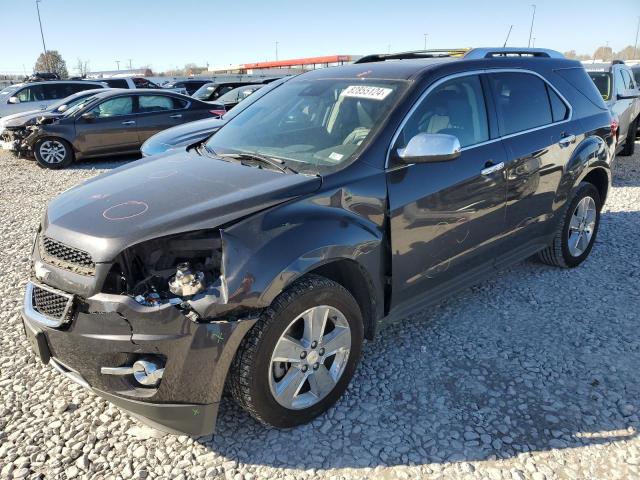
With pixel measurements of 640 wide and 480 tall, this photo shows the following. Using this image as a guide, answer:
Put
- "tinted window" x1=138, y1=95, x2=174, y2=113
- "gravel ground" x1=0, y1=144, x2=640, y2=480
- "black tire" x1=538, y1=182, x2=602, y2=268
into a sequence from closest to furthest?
"gravel ground" x1=0, y1=144, x2=640, y2=480, "black tire" x1=538, y1=182, x2=602, y2=268, "tinted window" x1=138, y1=95, x2=174, y2=113

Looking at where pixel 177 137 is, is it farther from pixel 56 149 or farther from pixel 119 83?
pixel 119 83

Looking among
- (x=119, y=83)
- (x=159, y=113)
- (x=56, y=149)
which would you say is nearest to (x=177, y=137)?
(x=159, y=113)

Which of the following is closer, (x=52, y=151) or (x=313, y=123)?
(x=313, y=123)

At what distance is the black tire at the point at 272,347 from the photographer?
2.39 m

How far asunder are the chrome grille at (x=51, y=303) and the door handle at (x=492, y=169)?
2629 mm

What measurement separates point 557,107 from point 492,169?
4.26ft

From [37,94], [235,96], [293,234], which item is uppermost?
[37,94]

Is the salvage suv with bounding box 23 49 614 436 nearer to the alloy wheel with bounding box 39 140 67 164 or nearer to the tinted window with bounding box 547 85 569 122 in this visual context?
the tinted window with bounding box 547 85 569 122

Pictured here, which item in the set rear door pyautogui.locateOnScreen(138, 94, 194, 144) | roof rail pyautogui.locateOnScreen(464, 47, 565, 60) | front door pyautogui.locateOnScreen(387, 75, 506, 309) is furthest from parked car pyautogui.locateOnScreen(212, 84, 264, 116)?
front door pyautogui.locateOnScreen(387, 75, 506, 309)

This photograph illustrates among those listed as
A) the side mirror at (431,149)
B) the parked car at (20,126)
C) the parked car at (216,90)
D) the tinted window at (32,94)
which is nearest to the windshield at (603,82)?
the side mirror at (431,149)

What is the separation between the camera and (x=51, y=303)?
2.50 meters

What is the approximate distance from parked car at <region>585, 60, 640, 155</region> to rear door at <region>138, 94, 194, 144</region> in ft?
27.1

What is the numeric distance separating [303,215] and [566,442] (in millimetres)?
1824

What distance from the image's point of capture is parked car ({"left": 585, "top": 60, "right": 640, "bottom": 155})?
8.89 metres
